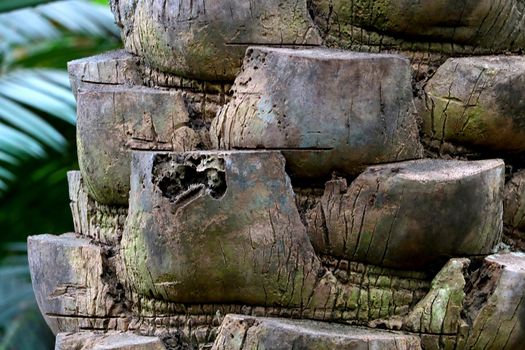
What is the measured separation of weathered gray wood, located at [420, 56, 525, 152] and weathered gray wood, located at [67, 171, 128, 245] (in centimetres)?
57

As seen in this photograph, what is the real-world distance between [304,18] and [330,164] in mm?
263

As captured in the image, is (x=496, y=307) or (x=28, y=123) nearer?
(x=496, y=307)

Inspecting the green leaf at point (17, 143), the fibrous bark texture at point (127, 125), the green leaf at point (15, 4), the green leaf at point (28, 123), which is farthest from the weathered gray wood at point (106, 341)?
the green leaf at point (15, 4)

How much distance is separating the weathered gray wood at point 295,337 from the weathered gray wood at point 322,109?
25 centimetres

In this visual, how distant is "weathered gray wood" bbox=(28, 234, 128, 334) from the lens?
166cm

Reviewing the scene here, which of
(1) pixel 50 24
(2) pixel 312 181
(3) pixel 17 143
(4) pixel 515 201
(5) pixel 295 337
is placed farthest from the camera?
(1) pixel 50 24

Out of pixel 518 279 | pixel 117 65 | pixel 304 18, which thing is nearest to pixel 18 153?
pixel 117 65

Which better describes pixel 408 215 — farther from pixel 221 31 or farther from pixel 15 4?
pixel 15 4

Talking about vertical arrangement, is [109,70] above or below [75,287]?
above

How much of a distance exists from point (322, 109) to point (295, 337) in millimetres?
358

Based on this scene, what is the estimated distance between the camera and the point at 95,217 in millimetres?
1781

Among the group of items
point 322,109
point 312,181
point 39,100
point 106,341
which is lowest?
point 106,341

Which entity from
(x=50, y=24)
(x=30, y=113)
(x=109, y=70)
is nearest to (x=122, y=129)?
(x=109, y=70)

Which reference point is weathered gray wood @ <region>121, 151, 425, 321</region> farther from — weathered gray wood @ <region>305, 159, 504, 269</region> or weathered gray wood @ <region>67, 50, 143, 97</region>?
weathered gray wood @ <region>67, 50, 143, 97</region>
